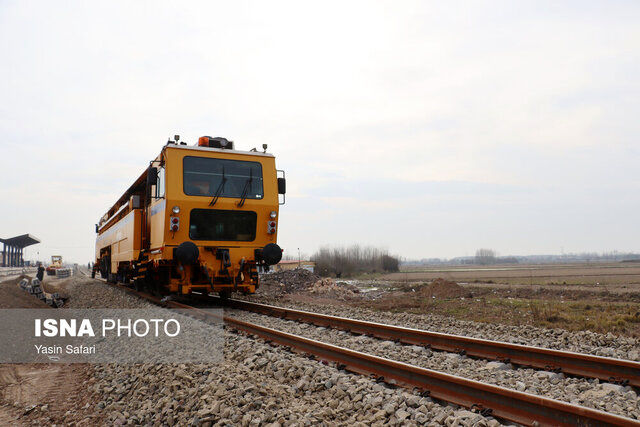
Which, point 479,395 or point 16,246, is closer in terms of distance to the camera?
point 479,395

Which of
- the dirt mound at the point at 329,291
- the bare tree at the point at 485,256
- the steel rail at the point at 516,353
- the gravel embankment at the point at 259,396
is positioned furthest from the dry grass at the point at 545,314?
the bare tree at the point at 485,256

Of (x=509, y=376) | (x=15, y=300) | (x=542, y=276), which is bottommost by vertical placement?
(x=542, y=276)

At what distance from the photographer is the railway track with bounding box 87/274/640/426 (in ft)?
12.8

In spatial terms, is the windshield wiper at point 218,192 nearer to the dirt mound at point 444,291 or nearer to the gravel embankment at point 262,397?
the gravel embankment at point 262,397

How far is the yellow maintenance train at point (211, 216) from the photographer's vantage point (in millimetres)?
12023

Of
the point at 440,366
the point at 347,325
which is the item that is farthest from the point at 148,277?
the point at 440,366

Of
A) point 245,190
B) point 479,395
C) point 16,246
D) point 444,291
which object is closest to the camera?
point 479,395

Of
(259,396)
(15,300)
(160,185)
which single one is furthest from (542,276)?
(259,396)

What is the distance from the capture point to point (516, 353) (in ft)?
22.1

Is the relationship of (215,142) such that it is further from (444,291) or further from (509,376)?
(444,291)

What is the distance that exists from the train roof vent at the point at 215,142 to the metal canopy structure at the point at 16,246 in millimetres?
49430

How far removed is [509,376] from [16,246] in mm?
67327

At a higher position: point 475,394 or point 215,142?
point 215,142

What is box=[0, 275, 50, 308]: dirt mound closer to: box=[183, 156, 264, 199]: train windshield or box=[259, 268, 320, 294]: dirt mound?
box=[183, 156, 264, 199]: train windshield
